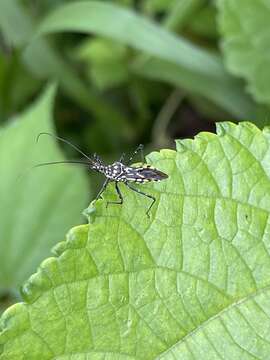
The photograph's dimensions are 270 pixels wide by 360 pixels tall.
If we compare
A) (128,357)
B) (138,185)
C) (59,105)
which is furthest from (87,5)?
(128,357)

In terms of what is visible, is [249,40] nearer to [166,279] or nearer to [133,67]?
[133,67]

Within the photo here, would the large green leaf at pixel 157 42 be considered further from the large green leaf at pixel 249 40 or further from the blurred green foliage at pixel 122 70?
the large green leaf at pixel 249 40

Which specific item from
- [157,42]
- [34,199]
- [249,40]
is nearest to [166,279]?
[34,199]

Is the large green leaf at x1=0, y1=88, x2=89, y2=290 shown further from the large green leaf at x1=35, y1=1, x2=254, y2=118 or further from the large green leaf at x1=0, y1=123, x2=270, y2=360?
the large green leaf at x1=0, y1=123, x2=270, y2=360

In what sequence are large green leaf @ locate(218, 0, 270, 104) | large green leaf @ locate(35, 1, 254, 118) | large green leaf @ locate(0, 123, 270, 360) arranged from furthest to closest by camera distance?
large green leaf @ locate(35, 1, 254, 118)
large green leaf @ locate(218, 0, 270, 104)
large green leaf @ locate(0, 123, 270, 360)

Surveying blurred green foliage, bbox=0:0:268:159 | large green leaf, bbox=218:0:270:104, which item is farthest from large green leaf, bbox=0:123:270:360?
blurred green foliage, bbox=0:0:268:159

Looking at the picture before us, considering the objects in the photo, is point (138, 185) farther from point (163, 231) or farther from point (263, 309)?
point (263, 309)

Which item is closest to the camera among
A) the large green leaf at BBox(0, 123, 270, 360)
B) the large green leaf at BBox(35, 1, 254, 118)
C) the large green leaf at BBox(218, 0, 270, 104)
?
the large green leaf at BBox(0, 123, 270, 360)

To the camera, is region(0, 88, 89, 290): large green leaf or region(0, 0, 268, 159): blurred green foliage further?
region(0, 0, 268, 159): blurred green foliage
